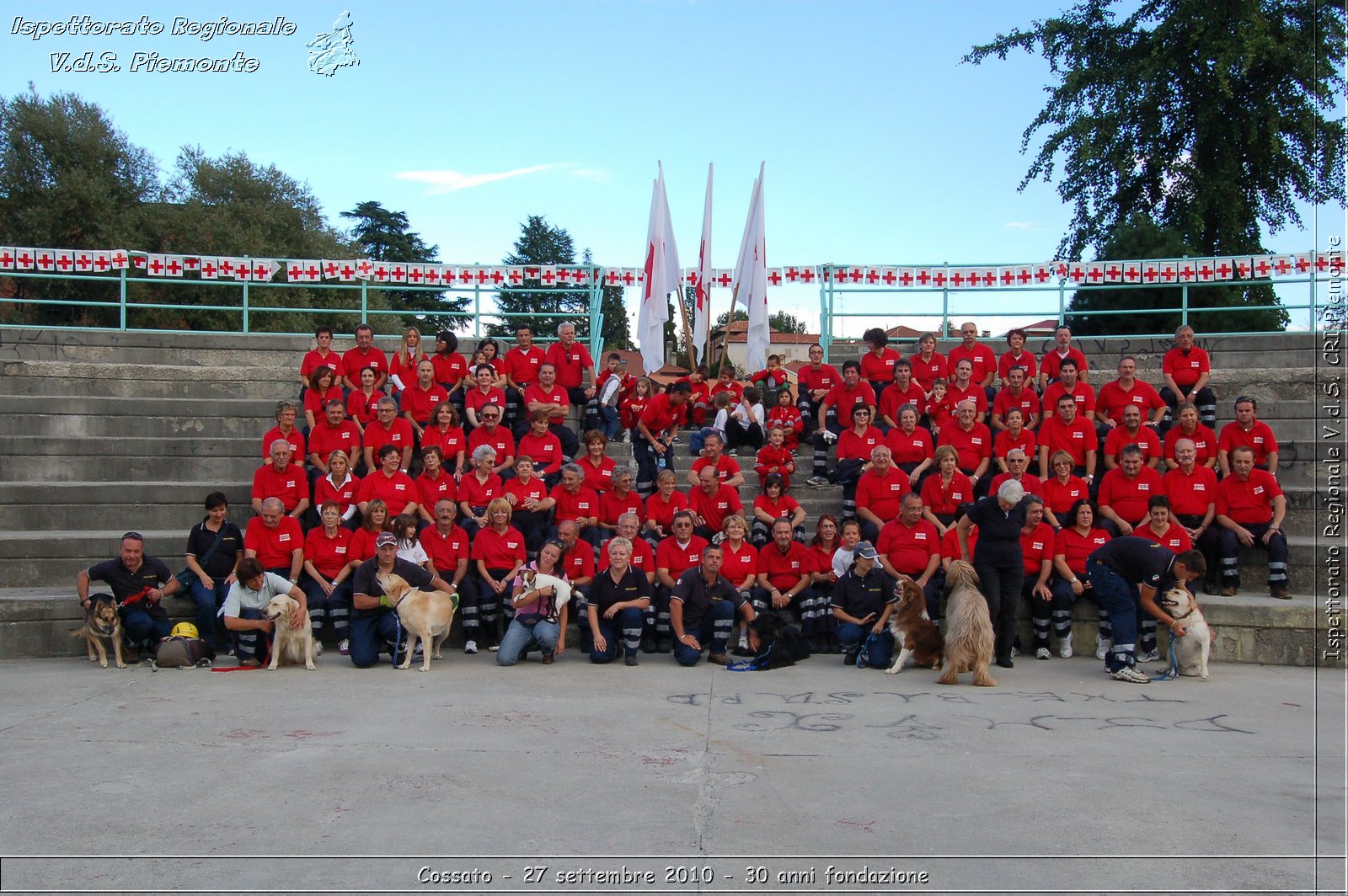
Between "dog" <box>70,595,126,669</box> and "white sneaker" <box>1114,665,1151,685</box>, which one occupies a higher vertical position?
"dog" <box>70,595,126,669</box>

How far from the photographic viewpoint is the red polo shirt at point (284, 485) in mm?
10414

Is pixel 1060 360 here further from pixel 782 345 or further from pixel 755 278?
pixel 782 345

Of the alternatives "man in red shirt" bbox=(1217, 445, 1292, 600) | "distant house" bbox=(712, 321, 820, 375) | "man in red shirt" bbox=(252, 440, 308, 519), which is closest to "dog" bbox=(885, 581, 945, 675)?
"man in red shirt" bbox=(1217, 445, 1292, 600)

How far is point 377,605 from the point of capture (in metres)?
9.00

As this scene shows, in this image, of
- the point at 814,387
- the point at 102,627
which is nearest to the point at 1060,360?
the point at 814,387

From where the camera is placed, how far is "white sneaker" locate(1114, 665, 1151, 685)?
843cm

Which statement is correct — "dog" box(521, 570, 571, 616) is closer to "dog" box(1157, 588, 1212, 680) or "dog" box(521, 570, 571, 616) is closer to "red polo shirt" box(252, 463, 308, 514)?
"red polo shirt" box(252, 463, 308, 514)

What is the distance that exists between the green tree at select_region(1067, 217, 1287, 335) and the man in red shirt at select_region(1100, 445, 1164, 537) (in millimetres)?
10427

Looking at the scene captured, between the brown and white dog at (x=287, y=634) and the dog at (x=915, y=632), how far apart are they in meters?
4.91

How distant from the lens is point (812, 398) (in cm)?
1310

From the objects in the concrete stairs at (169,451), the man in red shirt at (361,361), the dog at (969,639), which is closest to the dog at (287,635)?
the concrete stairs at (169,451)

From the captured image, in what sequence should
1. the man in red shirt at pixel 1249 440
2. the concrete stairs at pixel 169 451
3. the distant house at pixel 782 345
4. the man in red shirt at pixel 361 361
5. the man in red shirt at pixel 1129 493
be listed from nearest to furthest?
the concrete stairs at pixel 169 451, the man in red shirt at pixel 1129 493, the man in red shirt at pixel 1249 440, the man in red shirt at pixel 361 361, the distant house at pixel 782 345

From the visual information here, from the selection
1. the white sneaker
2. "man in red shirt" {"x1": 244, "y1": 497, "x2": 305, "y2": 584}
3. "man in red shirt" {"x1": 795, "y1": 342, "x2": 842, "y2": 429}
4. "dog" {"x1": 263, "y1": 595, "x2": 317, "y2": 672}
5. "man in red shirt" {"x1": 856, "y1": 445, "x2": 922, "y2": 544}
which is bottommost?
the white sneaker

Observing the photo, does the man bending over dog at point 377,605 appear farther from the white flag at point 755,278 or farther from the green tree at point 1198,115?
the green tree at point 1198,115
